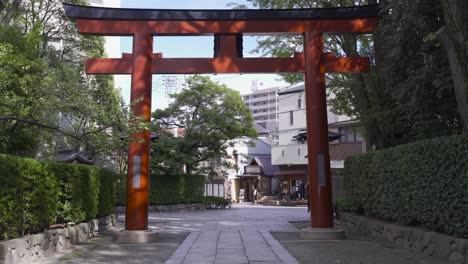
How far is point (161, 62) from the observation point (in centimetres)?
1423

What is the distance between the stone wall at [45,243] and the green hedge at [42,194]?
0.76ft

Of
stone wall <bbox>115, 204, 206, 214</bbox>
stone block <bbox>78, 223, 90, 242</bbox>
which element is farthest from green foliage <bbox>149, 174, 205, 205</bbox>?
stone block <bbox>78, 223, 90, 242</bbox>

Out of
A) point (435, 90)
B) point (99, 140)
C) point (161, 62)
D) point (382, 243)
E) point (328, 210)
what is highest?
point (161, 62)

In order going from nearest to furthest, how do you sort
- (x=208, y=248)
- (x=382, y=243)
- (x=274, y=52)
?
(x=208, y=248) < (x=382, y=243) < (x=274, y=52)

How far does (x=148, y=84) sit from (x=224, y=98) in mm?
16858

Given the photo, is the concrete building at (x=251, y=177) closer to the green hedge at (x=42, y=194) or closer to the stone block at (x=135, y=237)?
the stone block at (x=135, y=237)

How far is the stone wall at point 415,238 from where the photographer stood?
28.3 feet

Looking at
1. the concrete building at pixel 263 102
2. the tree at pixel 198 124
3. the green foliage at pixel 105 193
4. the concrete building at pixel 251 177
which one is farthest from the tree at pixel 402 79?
the concrete building at pixel 263 102

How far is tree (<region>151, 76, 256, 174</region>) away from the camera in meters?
28.8

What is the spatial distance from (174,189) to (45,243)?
64.7ft

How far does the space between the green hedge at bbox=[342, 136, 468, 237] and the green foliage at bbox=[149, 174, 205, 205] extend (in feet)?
53.2

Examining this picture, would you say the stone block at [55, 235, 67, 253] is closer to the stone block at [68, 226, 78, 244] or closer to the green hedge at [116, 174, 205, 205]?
the stone block at [68, 226, 78, 244]

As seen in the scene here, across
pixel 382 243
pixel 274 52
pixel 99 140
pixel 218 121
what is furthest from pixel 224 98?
pixel 99 140

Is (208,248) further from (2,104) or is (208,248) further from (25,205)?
(2,104)
